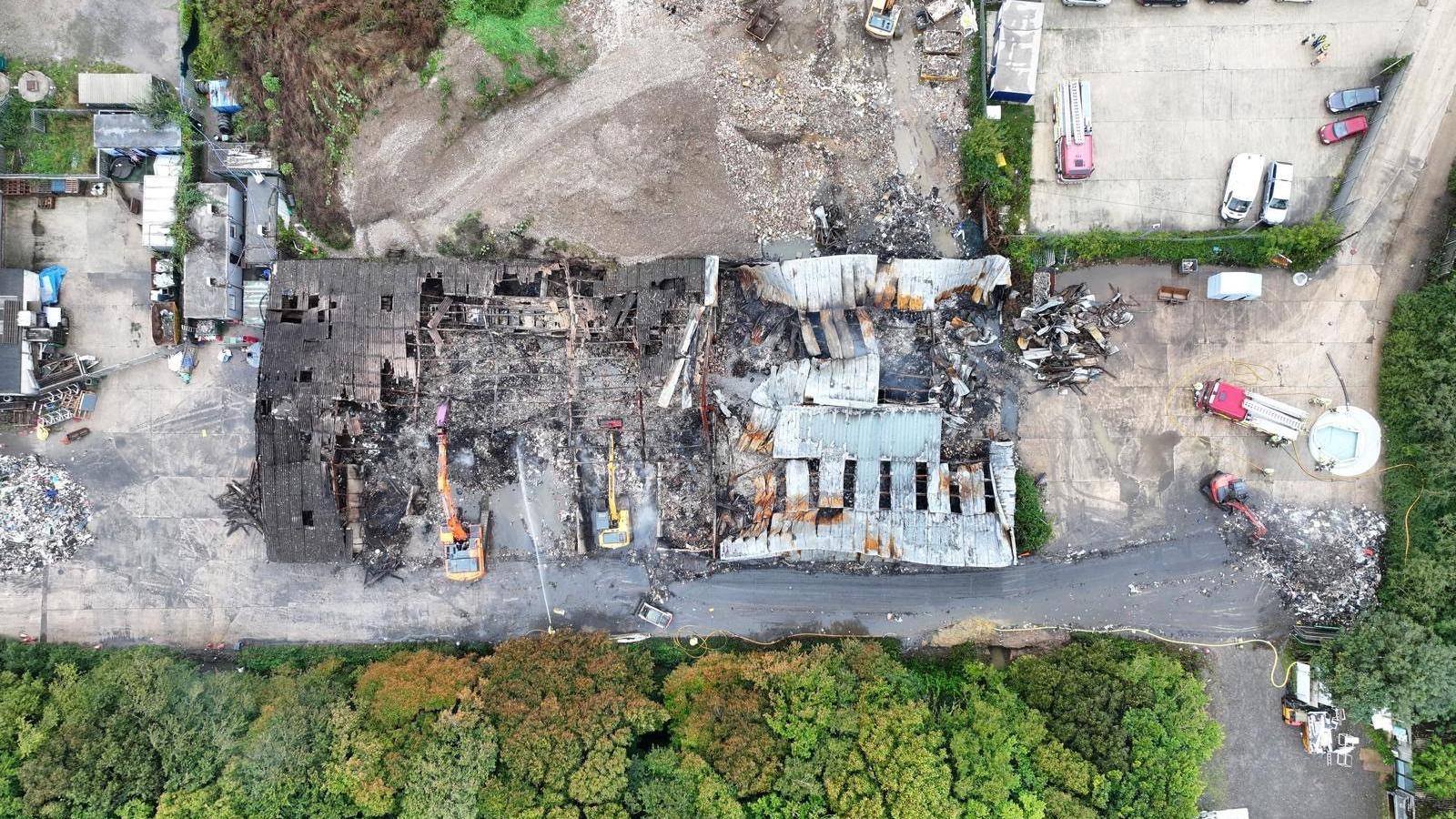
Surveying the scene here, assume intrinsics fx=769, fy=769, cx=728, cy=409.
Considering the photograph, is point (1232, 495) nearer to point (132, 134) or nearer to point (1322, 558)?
point (1322, 558)

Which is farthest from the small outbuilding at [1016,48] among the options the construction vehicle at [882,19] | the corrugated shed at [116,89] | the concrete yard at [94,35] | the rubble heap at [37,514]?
the rubble heap at [37,514]

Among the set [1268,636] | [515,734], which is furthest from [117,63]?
[1268,636]

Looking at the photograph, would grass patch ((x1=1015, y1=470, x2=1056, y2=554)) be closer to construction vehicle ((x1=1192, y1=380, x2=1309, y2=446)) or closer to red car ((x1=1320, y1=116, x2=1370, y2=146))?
construction vehicle ((x1=1192, y1=380, x2=1309, y2=446))

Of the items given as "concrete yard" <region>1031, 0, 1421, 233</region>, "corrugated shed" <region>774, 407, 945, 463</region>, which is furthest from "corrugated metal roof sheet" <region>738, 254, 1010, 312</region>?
"corrugated shed" <region>774, 407, 945, 463</region>

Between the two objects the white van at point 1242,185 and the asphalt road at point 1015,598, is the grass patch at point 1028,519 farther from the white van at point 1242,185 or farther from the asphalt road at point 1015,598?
the white van at point 1242,185

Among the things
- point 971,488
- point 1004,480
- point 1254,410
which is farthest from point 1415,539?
point 971,488
